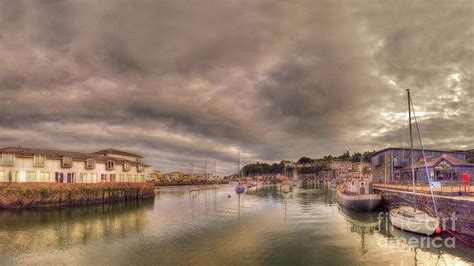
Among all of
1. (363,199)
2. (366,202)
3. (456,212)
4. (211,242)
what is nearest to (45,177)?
(211,242)

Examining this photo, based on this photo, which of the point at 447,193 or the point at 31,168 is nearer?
the point at 447,193

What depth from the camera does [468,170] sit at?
5878 centimetres

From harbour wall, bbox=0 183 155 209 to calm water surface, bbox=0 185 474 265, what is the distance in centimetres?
950

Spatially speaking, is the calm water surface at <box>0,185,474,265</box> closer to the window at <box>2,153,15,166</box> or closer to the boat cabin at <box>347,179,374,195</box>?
the boat cabin at <box>347,179,374,195</box>

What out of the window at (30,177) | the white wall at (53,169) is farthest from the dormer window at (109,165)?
the window at (30,177)

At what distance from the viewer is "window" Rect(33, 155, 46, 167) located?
61.8 m

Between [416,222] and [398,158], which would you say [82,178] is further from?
[398,158]

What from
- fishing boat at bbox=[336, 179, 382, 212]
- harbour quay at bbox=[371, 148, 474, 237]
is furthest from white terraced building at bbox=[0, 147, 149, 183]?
harbour quay at bbox=[371, 148, 474, 237]

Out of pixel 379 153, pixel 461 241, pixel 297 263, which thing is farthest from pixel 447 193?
pixel 379 153

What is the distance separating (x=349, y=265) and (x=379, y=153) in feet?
243

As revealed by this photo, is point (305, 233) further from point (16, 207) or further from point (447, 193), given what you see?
point (16, 207)

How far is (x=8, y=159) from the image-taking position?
2306 inches

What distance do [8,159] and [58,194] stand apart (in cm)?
1150

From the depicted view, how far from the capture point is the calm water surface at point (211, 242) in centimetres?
2542
